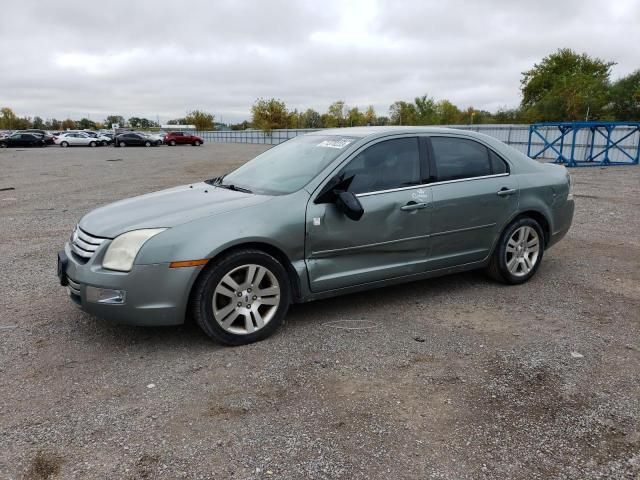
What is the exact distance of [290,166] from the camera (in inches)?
185

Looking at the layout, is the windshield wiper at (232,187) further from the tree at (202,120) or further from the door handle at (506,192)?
the tree at (202,120)

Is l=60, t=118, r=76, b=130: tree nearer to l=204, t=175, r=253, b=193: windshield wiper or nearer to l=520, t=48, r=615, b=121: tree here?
l=520, t=48, r=615, b=121: tree

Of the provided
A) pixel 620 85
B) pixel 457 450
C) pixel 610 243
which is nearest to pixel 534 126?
pixel 610 243

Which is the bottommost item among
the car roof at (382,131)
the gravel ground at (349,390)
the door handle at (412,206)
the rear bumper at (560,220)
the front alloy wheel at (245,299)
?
the gravel ground at (349,390)

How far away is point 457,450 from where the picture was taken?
109 inches

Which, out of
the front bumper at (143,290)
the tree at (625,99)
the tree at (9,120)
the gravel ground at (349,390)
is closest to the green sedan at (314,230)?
the front bumper at (143,290)

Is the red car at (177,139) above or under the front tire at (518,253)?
above

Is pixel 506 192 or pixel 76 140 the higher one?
pixel 76 140

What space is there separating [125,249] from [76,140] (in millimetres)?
50934

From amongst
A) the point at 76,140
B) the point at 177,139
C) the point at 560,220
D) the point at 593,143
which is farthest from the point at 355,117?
the point at 560,220

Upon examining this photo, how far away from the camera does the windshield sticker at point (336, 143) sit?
4559mm

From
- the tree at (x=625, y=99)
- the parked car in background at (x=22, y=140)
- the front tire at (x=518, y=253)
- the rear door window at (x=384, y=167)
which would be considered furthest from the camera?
the tree at (x=625, y=99)

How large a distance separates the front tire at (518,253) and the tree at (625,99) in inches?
2138

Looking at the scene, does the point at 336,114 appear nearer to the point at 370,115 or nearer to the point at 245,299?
the point at 370,115
